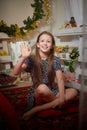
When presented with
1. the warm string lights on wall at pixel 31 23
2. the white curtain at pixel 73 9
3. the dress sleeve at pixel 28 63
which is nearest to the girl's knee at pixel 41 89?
the dress sleeve at pixel 28 63

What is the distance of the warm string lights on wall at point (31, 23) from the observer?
120 centimetres

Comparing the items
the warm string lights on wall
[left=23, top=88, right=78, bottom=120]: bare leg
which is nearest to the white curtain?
the warm string lights on wall

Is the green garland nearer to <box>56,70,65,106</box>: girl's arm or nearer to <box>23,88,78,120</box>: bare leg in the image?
<box>56,70,65,106</box>: girl's arm

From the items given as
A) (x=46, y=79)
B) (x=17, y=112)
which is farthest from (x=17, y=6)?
(x=17, y=112)

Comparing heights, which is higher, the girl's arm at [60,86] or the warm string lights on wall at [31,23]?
the warm string lights on wall at [31,23]

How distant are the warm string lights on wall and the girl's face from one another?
0.68ft

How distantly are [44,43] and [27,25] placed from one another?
0.25m

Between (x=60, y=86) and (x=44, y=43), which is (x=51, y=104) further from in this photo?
(x=44, y=43)

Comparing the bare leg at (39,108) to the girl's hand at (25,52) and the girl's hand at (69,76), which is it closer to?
the girl's hand at (69,76)

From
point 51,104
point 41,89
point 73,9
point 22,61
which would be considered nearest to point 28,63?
point 22,61

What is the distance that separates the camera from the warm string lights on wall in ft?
3.93

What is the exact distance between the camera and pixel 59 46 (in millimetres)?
1272

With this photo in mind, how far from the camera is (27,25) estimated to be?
48.4 inches

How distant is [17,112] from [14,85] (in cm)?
20
